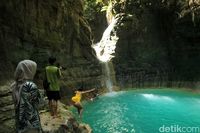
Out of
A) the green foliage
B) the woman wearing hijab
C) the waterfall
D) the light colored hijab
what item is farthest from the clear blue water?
the green foliage

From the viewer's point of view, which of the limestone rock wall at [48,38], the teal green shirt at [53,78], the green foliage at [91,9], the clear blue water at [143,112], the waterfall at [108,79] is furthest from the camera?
the green foliage at [91,9]

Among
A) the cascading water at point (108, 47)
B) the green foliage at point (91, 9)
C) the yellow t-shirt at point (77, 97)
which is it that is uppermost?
the green foliage at point (91, 9)

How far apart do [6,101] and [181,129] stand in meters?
7.83

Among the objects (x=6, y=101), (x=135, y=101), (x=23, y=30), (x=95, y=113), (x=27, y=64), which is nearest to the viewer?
(x=27, y=64)

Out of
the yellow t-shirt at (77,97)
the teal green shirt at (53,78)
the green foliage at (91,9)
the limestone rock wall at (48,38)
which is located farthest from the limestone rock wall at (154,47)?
the teal green shirt at (53,78)

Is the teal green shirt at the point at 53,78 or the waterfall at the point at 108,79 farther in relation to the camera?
the waterfall at the point at 108,79

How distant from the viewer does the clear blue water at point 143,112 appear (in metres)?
15.0

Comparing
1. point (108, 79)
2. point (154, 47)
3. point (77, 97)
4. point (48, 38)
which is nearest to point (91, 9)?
point (154, 47)

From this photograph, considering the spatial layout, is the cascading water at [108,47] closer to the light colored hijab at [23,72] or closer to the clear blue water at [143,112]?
the clear blue water at [143,112]

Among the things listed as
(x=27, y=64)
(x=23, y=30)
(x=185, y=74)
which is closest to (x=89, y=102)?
(x=23, y=30)

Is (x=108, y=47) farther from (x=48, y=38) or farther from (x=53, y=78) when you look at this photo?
(x=53, y=78)

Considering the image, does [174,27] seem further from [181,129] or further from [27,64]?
[27,64]

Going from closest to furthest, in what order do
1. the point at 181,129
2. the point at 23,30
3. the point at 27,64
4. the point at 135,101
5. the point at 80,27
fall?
the point at 27,64 < the point at 181,129 < the point at 23,30 < the point at 135,101 < the point at 80,27

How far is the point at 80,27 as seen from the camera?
87.4 feet
